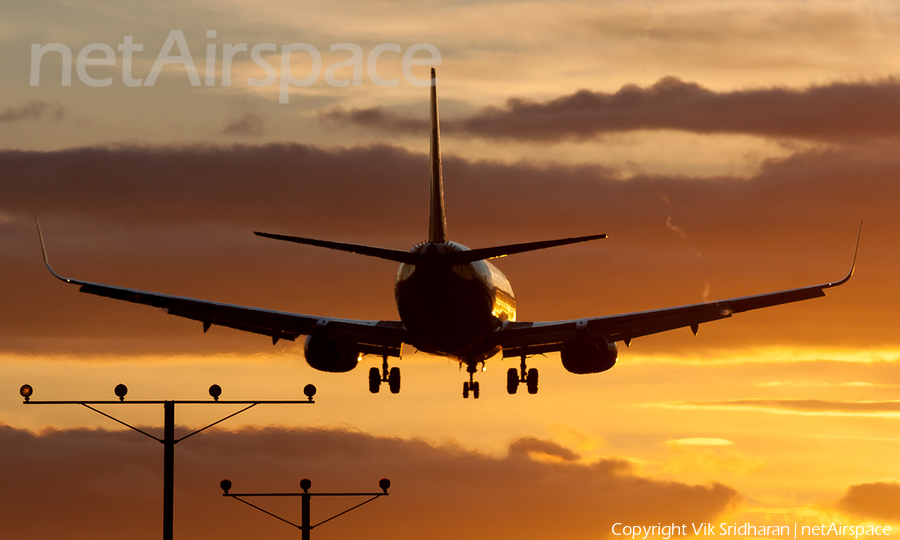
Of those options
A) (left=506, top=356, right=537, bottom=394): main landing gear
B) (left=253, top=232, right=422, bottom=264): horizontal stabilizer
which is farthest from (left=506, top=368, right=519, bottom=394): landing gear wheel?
(left=253, top=232, right=422, bottom=264): horizontal stabilizer

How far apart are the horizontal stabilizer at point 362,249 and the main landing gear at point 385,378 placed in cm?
1706

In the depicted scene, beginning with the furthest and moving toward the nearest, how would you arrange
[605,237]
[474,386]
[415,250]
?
[474,386], [415,250], [605,237]

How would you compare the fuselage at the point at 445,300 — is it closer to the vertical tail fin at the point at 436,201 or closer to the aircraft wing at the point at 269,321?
the vertical tail fin at the point at 436,201

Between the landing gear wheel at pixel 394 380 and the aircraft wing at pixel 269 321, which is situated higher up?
the aircraft wing at pixel 269 321

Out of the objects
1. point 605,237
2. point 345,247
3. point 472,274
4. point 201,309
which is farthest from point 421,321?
point 201,309

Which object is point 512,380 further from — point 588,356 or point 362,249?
point 362,249

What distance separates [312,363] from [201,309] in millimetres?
7301

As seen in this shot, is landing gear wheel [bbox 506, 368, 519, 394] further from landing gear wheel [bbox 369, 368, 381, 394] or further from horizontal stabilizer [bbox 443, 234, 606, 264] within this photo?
horizontal stabilizer [bbox 443, 234, 606, 264]

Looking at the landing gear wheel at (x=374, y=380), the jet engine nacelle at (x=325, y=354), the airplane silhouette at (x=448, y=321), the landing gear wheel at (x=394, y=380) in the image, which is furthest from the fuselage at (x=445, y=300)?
the jet engine nacelle at (x=325, y=354)

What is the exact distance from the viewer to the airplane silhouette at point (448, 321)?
5925cm

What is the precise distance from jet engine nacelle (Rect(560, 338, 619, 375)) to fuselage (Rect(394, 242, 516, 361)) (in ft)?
23.4

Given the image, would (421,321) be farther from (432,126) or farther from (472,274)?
(432,126)

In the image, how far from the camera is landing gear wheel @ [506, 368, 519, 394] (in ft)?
245

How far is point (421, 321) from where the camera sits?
2383 inches
